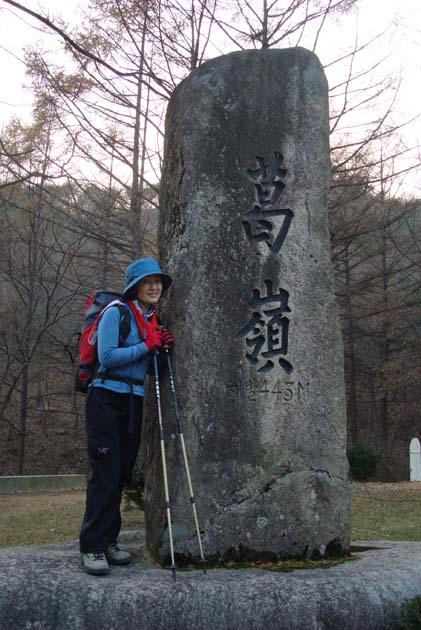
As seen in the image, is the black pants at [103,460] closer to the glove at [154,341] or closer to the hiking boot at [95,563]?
the hiking boot at [95,563]

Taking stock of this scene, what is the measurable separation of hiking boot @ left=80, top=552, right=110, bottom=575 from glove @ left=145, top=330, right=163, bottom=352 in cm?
119

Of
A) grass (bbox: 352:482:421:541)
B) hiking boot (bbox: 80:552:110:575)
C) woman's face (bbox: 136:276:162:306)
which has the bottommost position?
grass (bbox: 352:482:421:541)

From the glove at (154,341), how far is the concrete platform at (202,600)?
126 cm

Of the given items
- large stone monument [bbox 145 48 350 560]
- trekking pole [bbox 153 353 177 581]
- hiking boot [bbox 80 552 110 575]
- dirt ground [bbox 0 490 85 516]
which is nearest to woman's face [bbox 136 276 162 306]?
large stone monument [bbox 145 48 350 560]

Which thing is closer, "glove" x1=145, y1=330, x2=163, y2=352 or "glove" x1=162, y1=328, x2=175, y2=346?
"glove" x1=145, y1=330, x2=163, y2=352

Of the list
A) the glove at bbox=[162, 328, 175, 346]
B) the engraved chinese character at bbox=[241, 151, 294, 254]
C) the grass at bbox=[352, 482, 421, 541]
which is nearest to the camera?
the glove at bbox=[162, 328, 175, 346]

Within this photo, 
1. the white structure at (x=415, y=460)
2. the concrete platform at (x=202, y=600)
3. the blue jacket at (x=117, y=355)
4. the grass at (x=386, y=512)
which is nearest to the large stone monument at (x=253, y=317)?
the blue jacket at (x=117, y=355)

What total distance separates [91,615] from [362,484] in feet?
38.3

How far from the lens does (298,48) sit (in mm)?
4418

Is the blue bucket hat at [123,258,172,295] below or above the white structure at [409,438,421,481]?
above

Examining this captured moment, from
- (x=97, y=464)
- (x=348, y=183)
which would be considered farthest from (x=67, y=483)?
(x=97, y=464)

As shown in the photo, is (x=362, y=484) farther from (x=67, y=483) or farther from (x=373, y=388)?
(x=373, y=388)

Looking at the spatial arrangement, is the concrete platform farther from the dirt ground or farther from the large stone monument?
the dirt ground

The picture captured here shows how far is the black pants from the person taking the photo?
3553 mm
